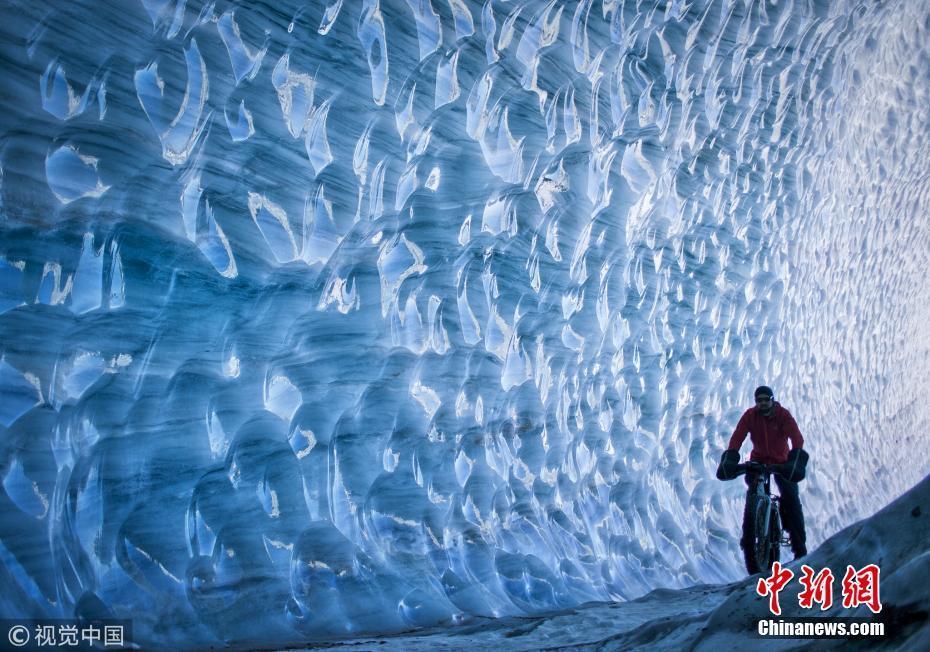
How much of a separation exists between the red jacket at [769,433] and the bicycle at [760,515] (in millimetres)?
110

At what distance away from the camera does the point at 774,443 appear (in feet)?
11.5

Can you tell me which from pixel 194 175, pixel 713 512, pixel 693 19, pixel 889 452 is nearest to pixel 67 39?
pixel 194 175

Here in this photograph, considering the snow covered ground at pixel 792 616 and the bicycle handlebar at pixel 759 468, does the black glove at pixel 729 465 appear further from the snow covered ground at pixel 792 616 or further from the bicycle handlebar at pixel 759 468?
the snow covered ground at pixel 792 616

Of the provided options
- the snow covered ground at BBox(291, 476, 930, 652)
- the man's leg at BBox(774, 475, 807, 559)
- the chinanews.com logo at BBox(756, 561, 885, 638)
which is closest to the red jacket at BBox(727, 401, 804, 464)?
the man's leg at BBox(774, 475, 807, 559)

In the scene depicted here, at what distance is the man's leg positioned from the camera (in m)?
3.53

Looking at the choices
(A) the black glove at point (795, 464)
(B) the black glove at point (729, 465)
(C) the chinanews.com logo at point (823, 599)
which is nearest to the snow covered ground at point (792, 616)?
(C) the chinanews.com logo at point (823, 599)

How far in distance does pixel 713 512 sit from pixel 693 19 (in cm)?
256

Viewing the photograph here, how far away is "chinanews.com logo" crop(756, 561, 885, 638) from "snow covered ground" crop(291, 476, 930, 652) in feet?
0.04

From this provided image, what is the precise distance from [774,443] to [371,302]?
1.86 metres

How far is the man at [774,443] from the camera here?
349 cm

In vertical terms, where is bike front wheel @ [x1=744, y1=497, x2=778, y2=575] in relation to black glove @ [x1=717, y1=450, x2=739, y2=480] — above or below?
below

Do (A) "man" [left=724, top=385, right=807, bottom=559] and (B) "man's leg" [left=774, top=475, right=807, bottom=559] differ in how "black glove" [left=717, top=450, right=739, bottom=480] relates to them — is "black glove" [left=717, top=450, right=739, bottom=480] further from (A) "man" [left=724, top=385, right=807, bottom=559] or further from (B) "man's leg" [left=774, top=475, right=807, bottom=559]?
(B) "man's leg" [left=774, top=475, right=807, bottom=559]

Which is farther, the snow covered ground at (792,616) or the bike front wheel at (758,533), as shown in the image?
the bike front wheel at (758,533)

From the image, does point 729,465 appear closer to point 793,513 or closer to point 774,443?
point 774,443
